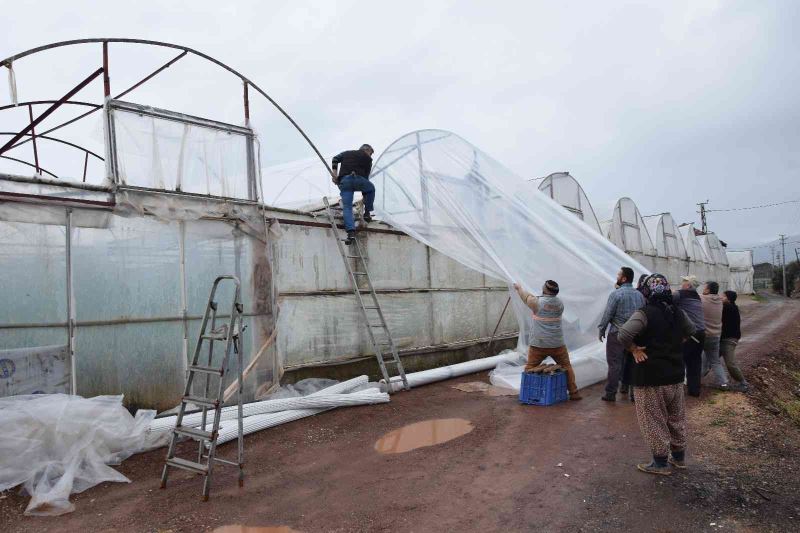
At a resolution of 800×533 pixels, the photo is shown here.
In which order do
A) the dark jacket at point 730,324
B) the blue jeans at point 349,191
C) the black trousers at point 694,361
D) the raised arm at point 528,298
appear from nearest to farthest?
1. the black trousers at point 694,361
2. the raised arm at point 528,298
3. the dark jacket at point 730,324
4. the blue jeans at point 349,191

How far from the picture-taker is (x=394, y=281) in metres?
9.93

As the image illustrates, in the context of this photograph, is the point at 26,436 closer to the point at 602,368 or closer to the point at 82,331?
the point at 82,331

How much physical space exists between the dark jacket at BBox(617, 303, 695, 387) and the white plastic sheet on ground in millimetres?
3356

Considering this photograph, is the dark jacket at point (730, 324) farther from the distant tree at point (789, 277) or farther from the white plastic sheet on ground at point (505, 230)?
the distant tree at point (789, 277)

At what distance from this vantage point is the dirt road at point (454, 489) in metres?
3.94

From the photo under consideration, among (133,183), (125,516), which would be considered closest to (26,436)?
(125,516)

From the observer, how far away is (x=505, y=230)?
841 cm

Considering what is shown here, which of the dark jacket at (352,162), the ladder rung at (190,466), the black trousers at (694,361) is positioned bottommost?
the ladder rung at (190,466)

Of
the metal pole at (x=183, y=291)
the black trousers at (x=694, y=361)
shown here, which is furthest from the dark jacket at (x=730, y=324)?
the metal pole at (x=183, y=291)

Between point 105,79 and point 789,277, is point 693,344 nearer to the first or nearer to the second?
point 105,79

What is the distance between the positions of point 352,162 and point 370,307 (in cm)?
234

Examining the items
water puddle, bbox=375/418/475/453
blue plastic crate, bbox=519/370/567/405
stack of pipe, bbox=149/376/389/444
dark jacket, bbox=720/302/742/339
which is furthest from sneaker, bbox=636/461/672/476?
dark jacket, bbox=720/302/742/339

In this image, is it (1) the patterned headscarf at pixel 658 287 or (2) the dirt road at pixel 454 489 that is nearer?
(2) the dirt road at pixel 454 489

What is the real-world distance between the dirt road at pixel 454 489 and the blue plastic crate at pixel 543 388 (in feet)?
2.03
